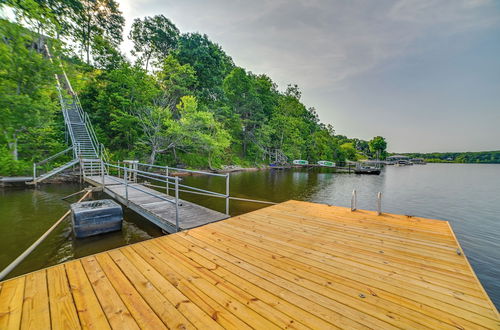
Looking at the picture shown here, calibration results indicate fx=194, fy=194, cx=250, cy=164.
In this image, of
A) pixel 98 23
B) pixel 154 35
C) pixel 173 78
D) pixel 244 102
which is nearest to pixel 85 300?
pixel 173 78

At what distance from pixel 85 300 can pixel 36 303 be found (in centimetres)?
41

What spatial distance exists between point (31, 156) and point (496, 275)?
2377 centimetres

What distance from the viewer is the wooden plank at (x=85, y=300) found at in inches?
62.8

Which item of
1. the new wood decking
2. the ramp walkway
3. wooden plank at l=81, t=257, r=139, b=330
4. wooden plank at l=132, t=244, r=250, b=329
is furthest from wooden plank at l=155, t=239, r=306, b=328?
the ramp walkway

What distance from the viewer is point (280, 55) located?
22.2 meters

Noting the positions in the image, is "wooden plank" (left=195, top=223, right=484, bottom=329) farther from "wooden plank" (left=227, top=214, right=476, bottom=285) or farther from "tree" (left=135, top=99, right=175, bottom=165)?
"tree" (left=135, top=99, right=175, bottom=165)

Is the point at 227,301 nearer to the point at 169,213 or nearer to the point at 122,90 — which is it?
the point at 169,213

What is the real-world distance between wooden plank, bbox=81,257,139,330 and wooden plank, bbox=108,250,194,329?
0.19 meters

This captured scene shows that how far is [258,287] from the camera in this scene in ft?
7.03

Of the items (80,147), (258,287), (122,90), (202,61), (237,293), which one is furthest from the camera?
(202,61)

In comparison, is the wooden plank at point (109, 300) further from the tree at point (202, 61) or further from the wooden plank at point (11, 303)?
the tree at point (202, 61)

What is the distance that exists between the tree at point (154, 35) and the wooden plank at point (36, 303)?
108ft

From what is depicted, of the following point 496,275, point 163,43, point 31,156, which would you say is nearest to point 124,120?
point 31,156

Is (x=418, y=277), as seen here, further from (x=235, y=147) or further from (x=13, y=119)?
(x=235, y=147)
